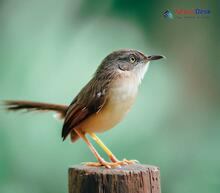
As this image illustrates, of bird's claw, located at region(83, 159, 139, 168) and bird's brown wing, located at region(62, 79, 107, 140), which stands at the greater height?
bird's brown wing, located at region(62, 79, 107, 140)

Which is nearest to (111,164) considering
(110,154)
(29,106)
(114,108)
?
(110,154)

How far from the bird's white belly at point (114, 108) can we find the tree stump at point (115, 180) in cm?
78

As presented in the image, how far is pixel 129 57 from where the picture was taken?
17.9 ft

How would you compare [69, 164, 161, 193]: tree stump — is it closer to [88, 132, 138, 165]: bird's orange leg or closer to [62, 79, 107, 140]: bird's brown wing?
[88, 132, 138, 165]: bird's orange leg

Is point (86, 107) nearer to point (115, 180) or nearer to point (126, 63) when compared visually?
point (126, 63)

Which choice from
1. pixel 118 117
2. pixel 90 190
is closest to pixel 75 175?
pixel 90 190

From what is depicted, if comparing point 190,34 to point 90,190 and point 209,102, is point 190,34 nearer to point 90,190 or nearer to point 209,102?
point 209,102

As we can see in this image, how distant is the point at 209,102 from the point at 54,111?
349 centimetres

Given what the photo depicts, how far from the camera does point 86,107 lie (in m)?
5.27

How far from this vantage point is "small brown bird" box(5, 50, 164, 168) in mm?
5246

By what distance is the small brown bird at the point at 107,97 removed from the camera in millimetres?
5246
